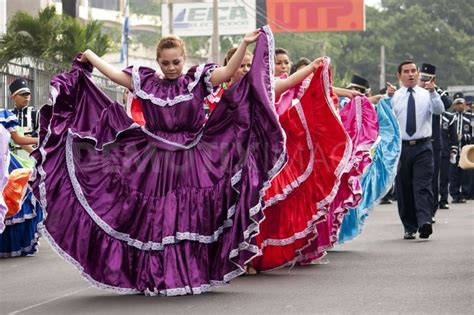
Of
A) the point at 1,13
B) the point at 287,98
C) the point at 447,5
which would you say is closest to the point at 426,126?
the point at 287,98

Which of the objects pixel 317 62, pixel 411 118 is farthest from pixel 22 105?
pixel 317 62

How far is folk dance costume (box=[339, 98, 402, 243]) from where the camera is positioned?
15.8 metres

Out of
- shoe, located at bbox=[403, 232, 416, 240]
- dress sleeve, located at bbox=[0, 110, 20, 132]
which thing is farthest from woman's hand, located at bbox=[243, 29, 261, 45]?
shoe, located at bbox=[403, 232, 416, 240]

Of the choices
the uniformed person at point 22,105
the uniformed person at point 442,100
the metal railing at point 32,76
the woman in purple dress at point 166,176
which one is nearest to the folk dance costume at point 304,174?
the woman in purple dress at point 166,176

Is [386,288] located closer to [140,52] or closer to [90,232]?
[90,232]

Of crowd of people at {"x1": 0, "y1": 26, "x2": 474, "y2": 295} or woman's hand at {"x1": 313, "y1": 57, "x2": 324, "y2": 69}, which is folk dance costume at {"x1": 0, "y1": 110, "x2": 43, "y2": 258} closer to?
crowd of people at {"x1": 0, "y1": 26, "x2": 474, "y2": 295}

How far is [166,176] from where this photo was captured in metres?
10.0

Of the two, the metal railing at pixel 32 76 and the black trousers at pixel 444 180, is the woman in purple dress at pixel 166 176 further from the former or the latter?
the black trousers at pixel 444 180

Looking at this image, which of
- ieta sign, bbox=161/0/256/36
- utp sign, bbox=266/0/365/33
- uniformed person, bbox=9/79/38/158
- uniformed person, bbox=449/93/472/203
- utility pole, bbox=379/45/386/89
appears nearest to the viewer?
uniformed person, bbox=9/79/38/158

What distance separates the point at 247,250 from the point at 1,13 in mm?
22157

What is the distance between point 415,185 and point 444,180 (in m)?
9.56

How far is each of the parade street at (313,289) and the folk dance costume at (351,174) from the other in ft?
0.66

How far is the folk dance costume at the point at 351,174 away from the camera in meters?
12.5

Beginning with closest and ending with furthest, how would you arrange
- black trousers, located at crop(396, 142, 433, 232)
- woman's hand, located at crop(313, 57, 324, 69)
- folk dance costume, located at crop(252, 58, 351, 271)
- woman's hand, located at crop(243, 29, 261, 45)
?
woman's hand, located at crop(243, 29, 261, 45), woman's hand, located at crop(313, 57, 324, 69), folk dance costume, located at crop(252, 58, 351, 271), black trousers, located at crop(396, 142, 433, 232)
